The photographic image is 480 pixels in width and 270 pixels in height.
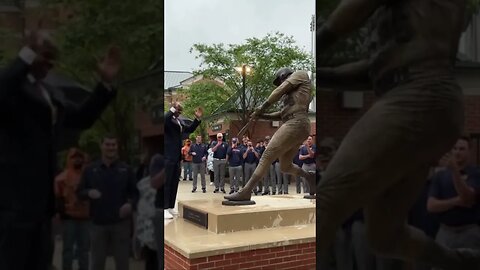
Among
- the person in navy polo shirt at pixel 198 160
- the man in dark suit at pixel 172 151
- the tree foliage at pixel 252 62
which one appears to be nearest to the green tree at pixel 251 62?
the tree foliage at pixel 252 62

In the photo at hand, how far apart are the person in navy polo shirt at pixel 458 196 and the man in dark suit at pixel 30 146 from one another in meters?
1.54

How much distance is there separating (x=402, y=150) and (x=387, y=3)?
61cm

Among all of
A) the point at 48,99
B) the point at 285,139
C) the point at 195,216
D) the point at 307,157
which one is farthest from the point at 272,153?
the point at 307,157

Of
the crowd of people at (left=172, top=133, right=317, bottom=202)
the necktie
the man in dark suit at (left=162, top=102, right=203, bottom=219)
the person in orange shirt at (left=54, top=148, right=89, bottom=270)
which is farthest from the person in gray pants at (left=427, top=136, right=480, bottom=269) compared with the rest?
the crowd of people at (left=172, top=133, right=317, bottom=202)

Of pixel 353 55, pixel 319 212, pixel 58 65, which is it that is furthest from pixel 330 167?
pixel 58 65

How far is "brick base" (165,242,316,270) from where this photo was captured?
3924 mm

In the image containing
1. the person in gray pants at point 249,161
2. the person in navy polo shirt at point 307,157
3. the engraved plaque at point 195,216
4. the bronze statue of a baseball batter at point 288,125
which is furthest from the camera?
the person in gray pants at point 249,161

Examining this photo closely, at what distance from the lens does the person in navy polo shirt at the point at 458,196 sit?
1.83m

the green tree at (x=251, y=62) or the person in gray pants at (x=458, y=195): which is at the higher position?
the green tree at (x=251, y=62)

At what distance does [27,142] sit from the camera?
5.99 ft

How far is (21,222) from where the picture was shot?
6.08ft

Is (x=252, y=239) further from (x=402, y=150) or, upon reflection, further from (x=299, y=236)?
(x=402, y=150)

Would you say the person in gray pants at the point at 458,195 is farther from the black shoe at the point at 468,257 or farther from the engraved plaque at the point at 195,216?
the engraved plaque at the point at 195,216

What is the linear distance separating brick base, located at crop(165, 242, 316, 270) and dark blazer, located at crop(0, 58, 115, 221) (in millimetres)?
2215
